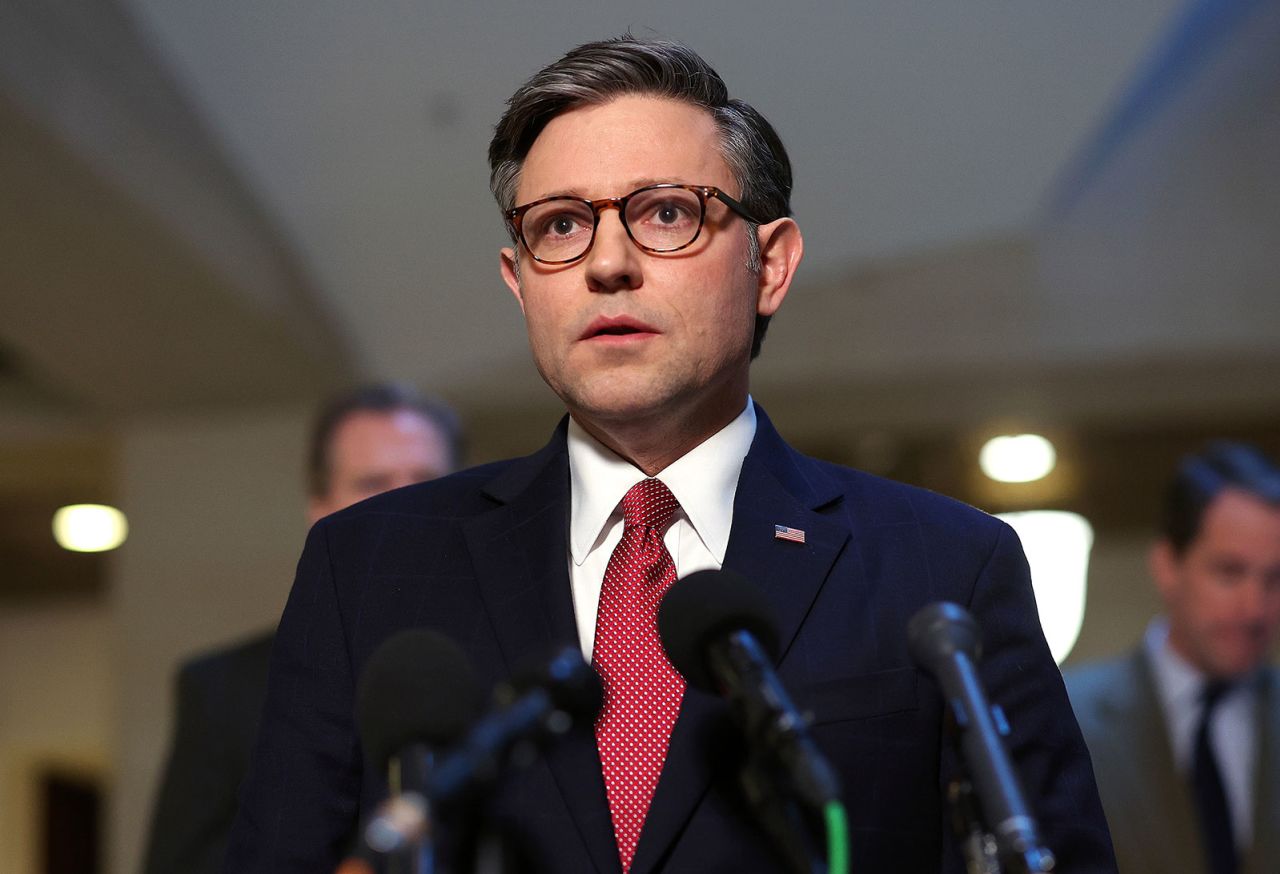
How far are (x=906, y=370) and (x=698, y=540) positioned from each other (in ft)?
16.2

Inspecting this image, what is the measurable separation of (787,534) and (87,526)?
25.6 ft

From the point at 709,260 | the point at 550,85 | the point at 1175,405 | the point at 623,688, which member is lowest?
the point at 623,688

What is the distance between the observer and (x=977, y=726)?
1.14 m

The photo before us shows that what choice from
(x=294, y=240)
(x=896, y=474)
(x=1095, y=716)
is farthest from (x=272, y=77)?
(x=896, y=474)

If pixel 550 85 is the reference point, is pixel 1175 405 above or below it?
above

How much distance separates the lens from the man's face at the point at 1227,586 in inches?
146

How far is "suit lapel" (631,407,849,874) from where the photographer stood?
1380 mm

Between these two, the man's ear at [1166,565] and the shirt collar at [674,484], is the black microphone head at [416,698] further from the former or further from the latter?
the man's ear at [1166,565]

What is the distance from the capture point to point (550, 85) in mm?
1642

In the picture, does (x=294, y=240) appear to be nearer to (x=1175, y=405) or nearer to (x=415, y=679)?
(x=1175, y=405)

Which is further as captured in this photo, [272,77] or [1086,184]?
[1086,184]

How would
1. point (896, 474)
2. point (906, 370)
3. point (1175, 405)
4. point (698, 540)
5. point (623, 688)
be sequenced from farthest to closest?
point (896, 474) → point (1175, 405) → point (906, 370) → point (698, 540) → point (623, 688)

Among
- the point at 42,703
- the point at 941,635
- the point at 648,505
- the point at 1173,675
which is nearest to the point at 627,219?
the point at 648,505

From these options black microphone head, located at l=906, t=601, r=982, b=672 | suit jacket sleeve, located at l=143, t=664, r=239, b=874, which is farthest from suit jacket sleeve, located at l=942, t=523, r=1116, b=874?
suit jacket sleeve, located at l=143, t=664, r=239, b=874
